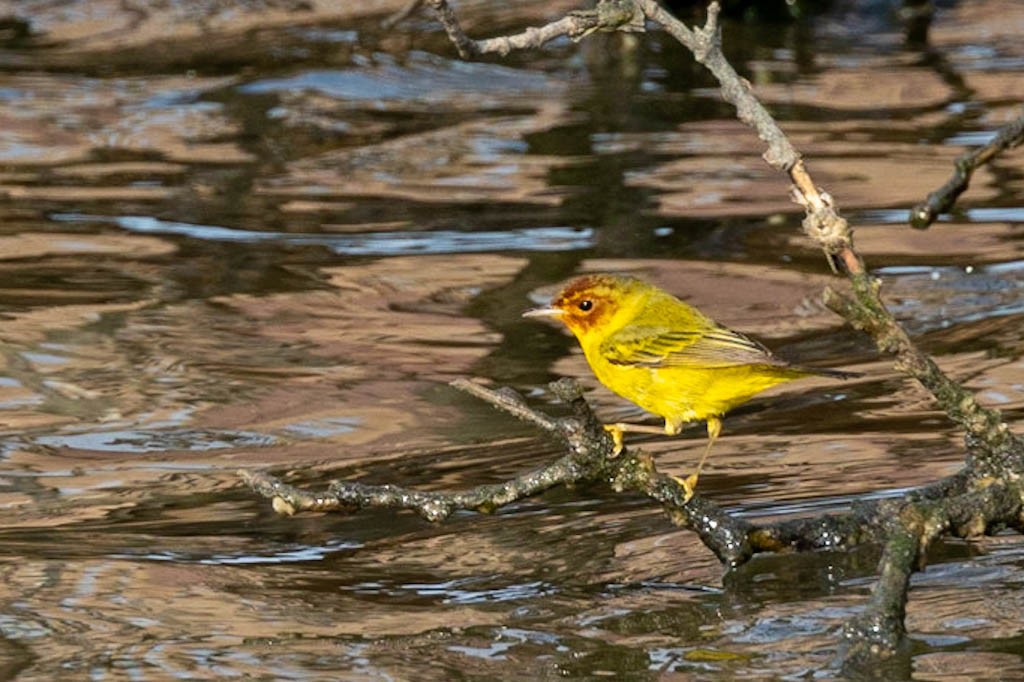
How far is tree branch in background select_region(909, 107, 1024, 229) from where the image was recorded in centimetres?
543

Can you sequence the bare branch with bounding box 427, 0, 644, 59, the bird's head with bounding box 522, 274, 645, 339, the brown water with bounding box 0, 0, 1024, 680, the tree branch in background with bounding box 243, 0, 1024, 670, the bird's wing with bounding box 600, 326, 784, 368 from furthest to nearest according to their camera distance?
the bird's head with bounding box 522, 274, 645, 339 < the bird's wing with bounding box 600, 326, 784, 368 < the brown water with bounding box 0, 0, 1024, 680 < the bare branch with bounding box 427, 0, 644, 59 < the tree branch in background with bounding box 243, 0, 1024, 670

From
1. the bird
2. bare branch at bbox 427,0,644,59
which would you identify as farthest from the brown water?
bare branch at bbox 427,0,644,59

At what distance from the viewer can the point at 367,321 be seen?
27.8ft

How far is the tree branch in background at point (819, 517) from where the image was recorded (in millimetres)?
4691

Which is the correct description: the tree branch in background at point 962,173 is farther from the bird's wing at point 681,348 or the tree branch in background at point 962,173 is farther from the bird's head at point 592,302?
the bird's head at point 592,302

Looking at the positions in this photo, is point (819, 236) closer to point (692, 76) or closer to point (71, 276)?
point (71, 276)

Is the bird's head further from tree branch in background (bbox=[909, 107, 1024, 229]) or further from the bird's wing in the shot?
tree branch in background (bbox=[909, 107, 1024, 229])

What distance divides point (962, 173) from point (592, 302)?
1256mm

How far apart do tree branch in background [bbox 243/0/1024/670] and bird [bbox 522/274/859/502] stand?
0.38 meters

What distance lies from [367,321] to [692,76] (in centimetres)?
520

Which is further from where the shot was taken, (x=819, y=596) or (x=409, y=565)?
(x=409, y=565)

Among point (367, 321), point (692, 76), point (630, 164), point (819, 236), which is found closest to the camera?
point (819, 236)

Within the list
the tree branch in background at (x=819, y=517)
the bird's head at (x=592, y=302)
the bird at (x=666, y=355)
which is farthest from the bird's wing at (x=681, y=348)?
the tree branch in background at (x=819, y=517)

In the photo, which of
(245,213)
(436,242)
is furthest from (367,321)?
A: (245,213)
